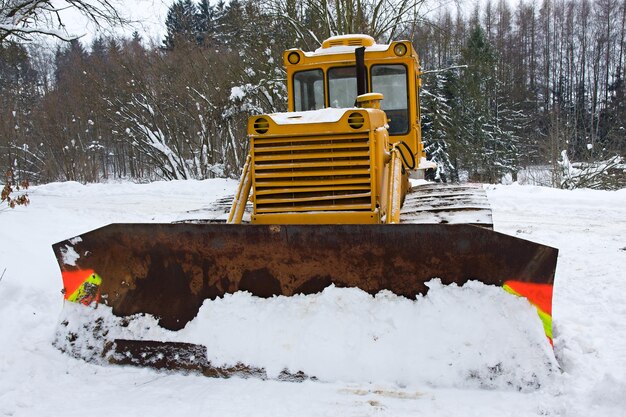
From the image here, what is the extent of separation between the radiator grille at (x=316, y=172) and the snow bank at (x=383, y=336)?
3.20 ft

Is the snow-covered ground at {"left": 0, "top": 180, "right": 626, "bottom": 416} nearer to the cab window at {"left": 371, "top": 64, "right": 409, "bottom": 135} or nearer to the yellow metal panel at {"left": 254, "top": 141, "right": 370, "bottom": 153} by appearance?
the yellow metal panel at {"left": 254, "top": 141, "right": 370, "bottom": 153}

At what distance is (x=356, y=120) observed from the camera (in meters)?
4.31

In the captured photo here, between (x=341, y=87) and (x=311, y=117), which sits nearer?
(x=311, y=117)

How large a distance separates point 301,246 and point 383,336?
83cm

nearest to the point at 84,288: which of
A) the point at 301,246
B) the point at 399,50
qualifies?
the point at 301,246

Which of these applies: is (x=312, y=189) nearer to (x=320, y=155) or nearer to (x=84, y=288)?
(x=320, y=155)

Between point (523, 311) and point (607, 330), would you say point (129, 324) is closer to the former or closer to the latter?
point (523, 311)

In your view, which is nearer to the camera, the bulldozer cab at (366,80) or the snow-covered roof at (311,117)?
the snow-covered roof at (311,117)

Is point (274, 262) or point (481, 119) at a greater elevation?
point (481, 119)

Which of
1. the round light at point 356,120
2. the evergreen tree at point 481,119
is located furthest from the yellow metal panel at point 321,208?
the evergreen tree at point 481,119

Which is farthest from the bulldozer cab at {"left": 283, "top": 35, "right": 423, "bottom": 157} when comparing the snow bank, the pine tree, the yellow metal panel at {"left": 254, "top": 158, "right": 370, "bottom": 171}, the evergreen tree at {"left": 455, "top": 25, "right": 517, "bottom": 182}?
the evergreen tree at {"left": 455, "top": 25, "right": 517, "bottom": 182}

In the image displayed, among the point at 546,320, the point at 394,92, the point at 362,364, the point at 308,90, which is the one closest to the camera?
the point at 546,320

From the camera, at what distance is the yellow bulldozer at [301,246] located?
3490 millimetres

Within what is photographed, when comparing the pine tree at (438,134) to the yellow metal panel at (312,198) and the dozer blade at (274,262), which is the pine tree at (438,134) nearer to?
the yellow metal panel at (312,198)
